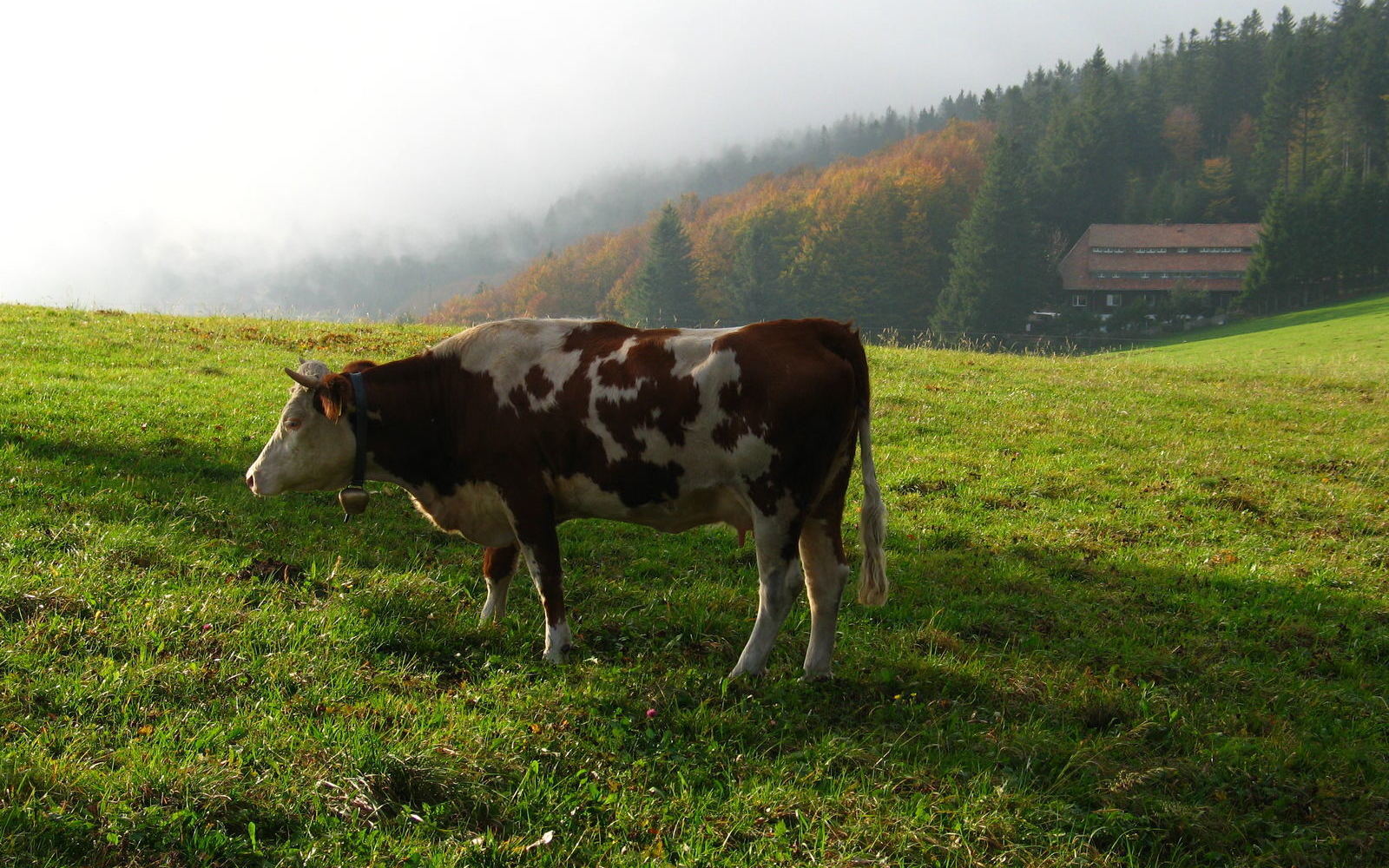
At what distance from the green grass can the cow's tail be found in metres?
0.48

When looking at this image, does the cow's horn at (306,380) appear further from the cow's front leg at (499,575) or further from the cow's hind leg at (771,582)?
the cow's hind leg at (771,582)

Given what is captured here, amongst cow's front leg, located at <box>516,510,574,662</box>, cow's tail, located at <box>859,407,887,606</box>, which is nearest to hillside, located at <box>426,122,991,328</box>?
cow's front leg, located at <box>516,510,574,662</box>

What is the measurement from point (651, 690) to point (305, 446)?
319 cm

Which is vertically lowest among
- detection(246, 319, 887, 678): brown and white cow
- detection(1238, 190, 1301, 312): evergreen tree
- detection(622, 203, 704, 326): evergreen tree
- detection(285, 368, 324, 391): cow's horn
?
detection(1238, 190, 1301, 312): evergreen tree

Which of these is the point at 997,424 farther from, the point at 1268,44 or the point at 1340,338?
the point at 1268,44

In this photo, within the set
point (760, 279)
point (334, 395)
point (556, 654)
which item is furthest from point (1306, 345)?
point (760, 279)

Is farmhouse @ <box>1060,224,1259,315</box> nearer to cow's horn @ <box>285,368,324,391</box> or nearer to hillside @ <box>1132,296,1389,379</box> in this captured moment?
hillside @ <box>1132,296,1389,379</box>

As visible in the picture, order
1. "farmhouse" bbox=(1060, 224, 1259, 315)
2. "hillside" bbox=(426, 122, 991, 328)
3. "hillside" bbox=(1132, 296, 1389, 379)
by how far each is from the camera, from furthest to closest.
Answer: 1. "farmhouse" bbox=(1060, 224, 1259, 315)
2. "hillside" bbox=(426, 122, 991, 328)
3. "hillside" bbox=(1132, 296, 1389, 379)

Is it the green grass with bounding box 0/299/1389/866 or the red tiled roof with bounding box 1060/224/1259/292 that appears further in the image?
the red tiled roof with bounding box 1060/224/1259/292

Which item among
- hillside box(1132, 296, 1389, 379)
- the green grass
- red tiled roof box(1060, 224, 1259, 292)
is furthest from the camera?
red tiled roof box(1060, 224, 1259, 292)

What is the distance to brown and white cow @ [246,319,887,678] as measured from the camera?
19.5 feet

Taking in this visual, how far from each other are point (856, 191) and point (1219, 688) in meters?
102

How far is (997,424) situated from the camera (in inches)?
608

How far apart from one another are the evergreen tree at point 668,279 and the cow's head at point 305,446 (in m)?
94.2
